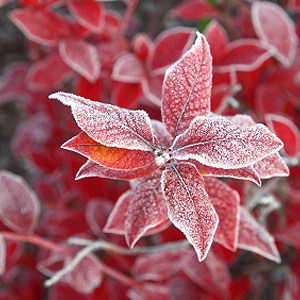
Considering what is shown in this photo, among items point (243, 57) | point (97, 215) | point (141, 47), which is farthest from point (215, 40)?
point (97, 215)

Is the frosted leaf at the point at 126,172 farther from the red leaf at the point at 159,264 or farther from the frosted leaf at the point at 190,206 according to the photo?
the red leaf at the point at 159,264

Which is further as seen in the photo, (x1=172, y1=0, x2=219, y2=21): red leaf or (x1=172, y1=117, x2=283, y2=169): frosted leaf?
(x1=172, y1=0, x2=219, y2=21): red leaf

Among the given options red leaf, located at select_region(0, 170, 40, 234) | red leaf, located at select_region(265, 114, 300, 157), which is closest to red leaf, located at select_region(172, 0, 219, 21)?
red leaf, located at select_region(265, 114, 300, 157)

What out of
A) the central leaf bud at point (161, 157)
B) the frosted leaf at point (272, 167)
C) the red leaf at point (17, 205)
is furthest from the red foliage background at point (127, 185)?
the central leaf bud at point (161, 157)

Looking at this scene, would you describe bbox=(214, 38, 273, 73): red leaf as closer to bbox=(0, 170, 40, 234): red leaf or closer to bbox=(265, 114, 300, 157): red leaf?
bbox=(265, 114, 300, 157): red leaf

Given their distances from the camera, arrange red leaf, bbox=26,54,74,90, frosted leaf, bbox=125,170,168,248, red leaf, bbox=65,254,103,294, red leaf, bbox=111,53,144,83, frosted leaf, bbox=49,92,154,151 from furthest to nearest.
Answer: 1. red leaf, bbox=26,54,74,90
2. red leaf, bbox=111,53,144,83
3. red leaf, bbox=65,254,103,294
4. frosted leaf, bbox=125,170,168,248
5. frosted leaf, bbox=49,92,154,151

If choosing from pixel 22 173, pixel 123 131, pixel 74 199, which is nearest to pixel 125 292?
pixel 74 199

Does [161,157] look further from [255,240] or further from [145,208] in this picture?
[255,240]
